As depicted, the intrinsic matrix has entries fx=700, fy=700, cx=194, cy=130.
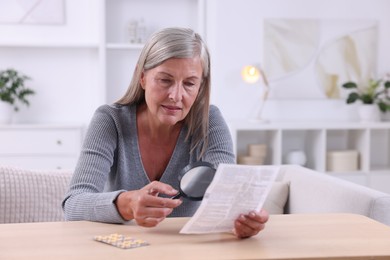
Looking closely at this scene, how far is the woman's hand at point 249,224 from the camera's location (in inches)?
68.9

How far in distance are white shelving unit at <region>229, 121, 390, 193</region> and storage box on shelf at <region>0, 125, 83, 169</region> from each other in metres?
1.23

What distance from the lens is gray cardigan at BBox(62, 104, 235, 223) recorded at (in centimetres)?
213

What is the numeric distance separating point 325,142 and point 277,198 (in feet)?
6.84

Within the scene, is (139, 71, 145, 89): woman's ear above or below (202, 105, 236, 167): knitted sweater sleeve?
above

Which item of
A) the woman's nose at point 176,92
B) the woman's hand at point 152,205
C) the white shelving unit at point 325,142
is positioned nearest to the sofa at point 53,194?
the woman's nose at point 176,92

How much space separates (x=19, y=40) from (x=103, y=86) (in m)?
0.81

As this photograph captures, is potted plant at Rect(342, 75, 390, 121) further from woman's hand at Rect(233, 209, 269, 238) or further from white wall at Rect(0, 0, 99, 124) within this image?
woman's hand at Rect(233, 209, 269, 238)

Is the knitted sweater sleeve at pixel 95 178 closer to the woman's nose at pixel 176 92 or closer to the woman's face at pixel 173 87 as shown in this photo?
the woman's face at pixel 173 87

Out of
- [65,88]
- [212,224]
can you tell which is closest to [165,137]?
[212,224]

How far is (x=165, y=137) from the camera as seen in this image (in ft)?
7.74

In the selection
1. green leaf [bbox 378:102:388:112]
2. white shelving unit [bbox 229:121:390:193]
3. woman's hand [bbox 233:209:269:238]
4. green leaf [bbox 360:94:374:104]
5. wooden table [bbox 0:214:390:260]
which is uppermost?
woman's hand [bbox 233:209:269:238]

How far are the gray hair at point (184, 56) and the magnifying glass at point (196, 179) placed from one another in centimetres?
37

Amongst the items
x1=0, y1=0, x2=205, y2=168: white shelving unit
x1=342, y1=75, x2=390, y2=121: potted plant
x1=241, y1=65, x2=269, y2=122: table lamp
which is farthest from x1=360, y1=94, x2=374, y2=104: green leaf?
x1=0, y1=0, x2=205, y2=168: white shelving unit

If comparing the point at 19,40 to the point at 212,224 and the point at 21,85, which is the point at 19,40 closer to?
the point at 21,85
